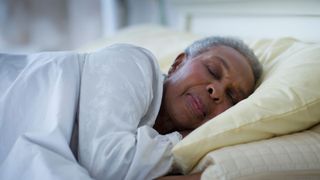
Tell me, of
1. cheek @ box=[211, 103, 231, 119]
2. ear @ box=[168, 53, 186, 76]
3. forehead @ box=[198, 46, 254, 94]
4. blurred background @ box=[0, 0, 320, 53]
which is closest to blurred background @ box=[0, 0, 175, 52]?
blurred background @ box=[0, 0, 320, 53]

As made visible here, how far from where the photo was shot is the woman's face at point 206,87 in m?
0.87

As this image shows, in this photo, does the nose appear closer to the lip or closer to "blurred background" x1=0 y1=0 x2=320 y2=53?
A: the lip

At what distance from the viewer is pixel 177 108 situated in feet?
2.87

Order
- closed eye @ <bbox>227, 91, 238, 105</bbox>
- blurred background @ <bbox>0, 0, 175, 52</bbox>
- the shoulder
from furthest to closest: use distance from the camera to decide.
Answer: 1. blurred background @ <bbox>0, 0, 175, 52</bbox>
2. closed eye @ <bbox>227, 91, 238, 105</bbox>
3. the shoulder

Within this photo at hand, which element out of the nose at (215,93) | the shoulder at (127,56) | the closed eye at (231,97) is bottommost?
the closed eye at (231,97)

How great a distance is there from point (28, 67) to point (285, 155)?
58 centimetres

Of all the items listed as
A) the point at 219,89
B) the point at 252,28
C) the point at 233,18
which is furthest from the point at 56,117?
the point at 233,18

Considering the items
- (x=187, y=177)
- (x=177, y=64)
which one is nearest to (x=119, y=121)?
(x=187, y=177)

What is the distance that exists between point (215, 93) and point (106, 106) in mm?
285

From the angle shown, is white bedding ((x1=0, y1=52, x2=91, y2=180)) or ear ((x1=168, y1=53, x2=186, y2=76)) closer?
white bedding ((x1=0, y1=52, x2=91, y2=180))

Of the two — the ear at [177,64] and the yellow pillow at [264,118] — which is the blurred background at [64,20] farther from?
the yellow pillow at [264,118]

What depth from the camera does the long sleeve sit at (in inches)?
26.3

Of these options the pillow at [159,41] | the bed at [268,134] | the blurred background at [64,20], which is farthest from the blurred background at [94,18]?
the bed at [268,134]

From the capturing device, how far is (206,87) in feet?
2.92
